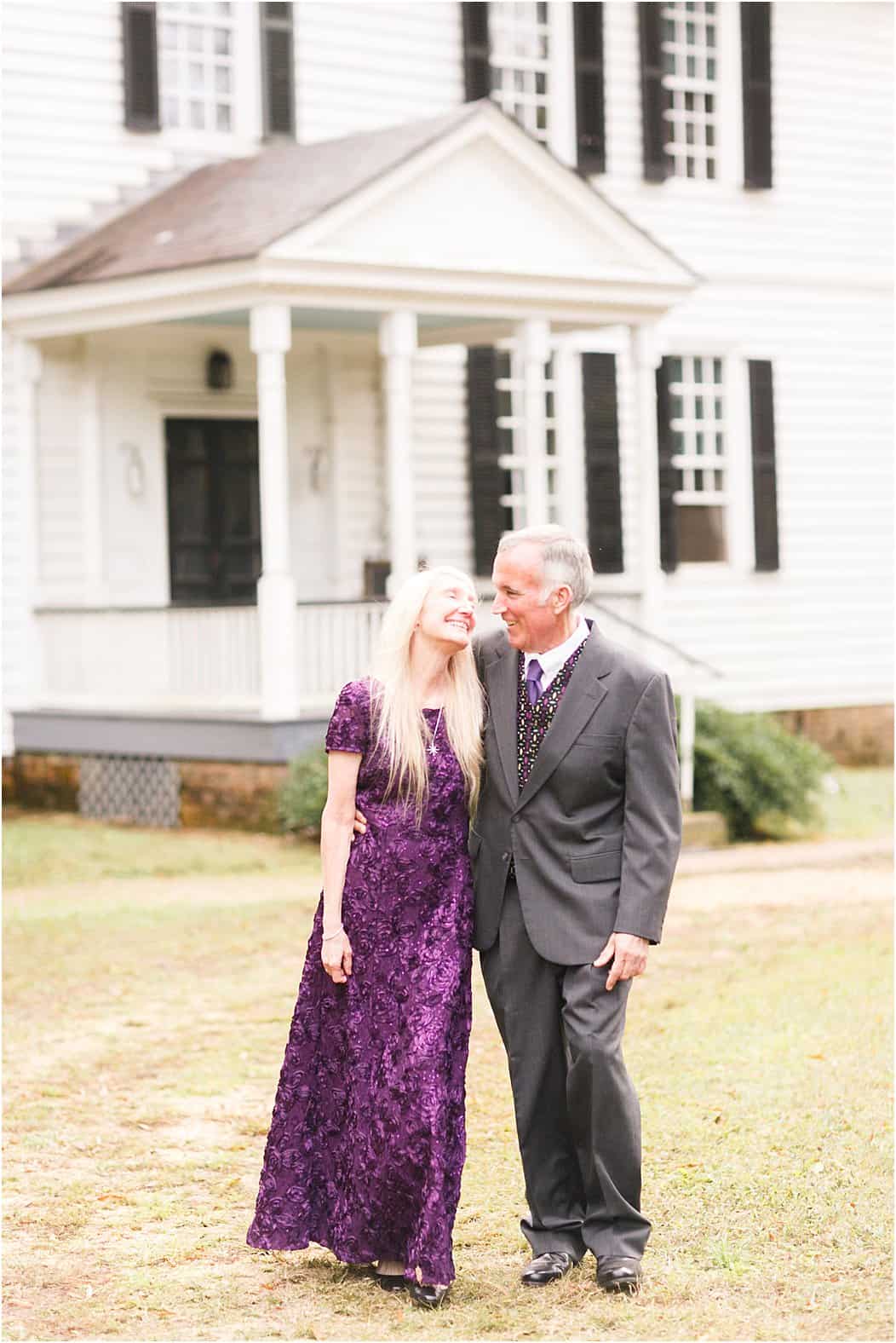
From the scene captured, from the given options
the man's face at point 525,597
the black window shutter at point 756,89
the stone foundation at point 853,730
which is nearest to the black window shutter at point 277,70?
the black window shutter at point 756,89

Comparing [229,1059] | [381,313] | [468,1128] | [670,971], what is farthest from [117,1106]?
[381,313]

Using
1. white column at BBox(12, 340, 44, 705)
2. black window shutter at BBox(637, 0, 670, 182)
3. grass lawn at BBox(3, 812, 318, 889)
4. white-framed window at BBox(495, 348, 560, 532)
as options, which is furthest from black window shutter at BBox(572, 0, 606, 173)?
grass lawn at BBox(3, 812, 318, 889)

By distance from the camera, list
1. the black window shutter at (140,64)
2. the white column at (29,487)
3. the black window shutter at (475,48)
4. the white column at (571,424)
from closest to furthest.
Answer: the white column at (29,487)
the black window shutter at (140,64)
the black window shutter at (475,48)
the white column at (571,424)

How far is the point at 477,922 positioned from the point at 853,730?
15.8 m

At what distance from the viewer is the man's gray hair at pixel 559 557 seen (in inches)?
211

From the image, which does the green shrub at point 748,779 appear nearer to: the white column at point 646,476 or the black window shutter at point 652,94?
the white column at point 646,476

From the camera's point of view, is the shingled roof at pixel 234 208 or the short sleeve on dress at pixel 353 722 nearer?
the short sleeve on dress at pixel 353 722

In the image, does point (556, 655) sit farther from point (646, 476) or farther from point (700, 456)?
point (700, 456)

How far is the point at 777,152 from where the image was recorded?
2025cm

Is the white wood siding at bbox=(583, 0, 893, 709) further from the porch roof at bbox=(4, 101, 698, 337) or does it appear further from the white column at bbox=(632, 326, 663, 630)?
the porch roof at bbox=(4, 101, 698, 337)

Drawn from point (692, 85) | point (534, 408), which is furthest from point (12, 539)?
point (692, 85)

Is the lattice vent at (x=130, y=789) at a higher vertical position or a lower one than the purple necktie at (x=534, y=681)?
lower

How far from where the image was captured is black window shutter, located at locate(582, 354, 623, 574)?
742 inches

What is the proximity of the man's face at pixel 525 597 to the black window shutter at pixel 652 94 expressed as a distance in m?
14.5
